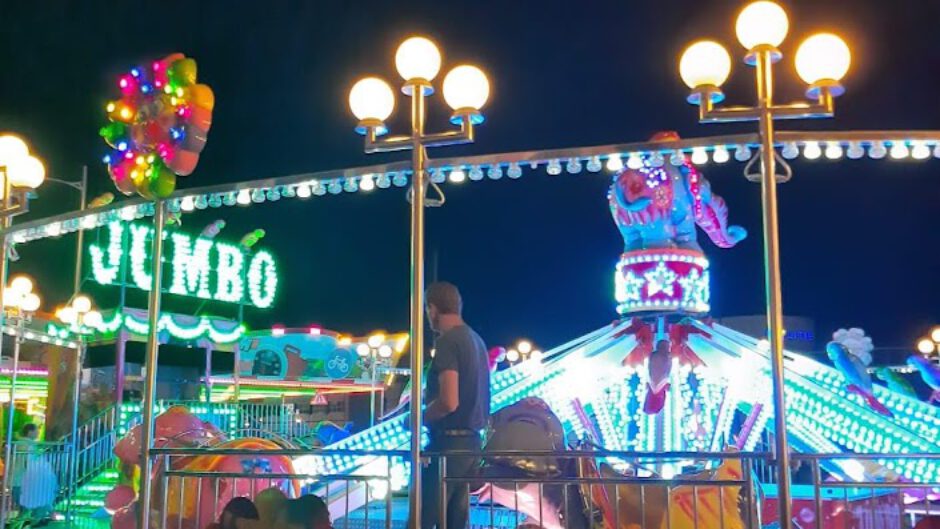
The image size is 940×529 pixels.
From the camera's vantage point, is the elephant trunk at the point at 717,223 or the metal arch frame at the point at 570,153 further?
the elephant trunk at the point at 717,223

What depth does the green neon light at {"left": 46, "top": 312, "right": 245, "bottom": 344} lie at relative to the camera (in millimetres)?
18719

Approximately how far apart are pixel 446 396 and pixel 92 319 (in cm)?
1455

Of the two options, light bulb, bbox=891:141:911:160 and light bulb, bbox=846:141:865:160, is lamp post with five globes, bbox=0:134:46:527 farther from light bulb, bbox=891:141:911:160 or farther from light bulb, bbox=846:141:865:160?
light bulb, bbox=891:141:911:160

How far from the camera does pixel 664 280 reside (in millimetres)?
9703

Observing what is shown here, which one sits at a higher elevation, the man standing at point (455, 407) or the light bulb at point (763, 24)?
the light bulb at point (763, 24)

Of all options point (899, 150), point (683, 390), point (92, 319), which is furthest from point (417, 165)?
point (92, 319)

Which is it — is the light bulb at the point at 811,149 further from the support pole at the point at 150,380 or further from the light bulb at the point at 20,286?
the light bulb at the point at 20,286

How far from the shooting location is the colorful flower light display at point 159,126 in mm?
6535

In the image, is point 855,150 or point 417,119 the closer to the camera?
point 855,150

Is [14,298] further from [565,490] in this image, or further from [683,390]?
[565,490]

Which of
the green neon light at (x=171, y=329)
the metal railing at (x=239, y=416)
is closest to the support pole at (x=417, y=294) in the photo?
the metal railing at (x=239, y=416)

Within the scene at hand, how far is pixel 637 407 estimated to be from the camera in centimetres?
960

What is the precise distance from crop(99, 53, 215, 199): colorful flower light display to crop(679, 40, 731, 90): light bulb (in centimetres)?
337

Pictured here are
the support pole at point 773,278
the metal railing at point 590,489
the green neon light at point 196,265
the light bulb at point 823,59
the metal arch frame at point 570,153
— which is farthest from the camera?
the green neon light at point 196,265
